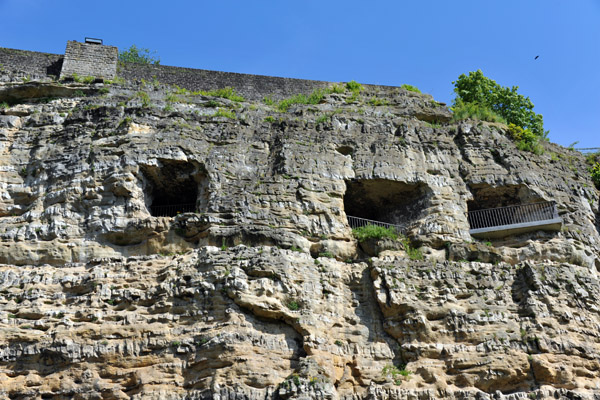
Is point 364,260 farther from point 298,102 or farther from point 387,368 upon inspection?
point 298,102

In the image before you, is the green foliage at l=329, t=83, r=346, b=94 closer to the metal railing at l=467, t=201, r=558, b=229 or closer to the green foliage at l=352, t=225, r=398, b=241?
the metal railing at l=467, t=201, r=558, b=229

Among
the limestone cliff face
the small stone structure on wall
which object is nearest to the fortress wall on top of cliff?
the small stone structure on wall

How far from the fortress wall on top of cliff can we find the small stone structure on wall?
287 millimetres

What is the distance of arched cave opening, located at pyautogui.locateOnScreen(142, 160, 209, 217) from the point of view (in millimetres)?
16344

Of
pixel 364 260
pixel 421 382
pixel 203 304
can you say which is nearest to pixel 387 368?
pixel 421 382

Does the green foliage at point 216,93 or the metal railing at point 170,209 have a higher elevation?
the green foliage at point 216,93

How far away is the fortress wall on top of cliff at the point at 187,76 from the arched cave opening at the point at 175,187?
15.4 feet

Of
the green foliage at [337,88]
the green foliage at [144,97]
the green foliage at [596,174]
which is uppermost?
the green foliage at [337,88]

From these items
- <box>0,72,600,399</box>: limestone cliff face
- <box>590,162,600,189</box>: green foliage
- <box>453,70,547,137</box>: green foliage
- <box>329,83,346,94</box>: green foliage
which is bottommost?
<box>0,72,600,399</box>: limestone cliff face

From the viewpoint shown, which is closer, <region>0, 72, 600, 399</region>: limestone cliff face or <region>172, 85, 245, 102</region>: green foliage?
<region>0, 72, 600, 399</region>: limestone cliff face

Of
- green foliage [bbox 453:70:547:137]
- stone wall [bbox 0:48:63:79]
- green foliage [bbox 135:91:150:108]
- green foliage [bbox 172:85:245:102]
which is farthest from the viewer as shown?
green foliage [bbox 453:70:547:137]

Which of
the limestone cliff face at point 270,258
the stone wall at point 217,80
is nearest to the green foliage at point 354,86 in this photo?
the stone wall at point 217,80

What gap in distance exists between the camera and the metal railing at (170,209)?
17.2 meters

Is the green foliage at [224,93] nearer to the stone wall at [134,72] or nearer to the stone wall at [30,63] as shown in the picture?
the stone wall at [134,72]
